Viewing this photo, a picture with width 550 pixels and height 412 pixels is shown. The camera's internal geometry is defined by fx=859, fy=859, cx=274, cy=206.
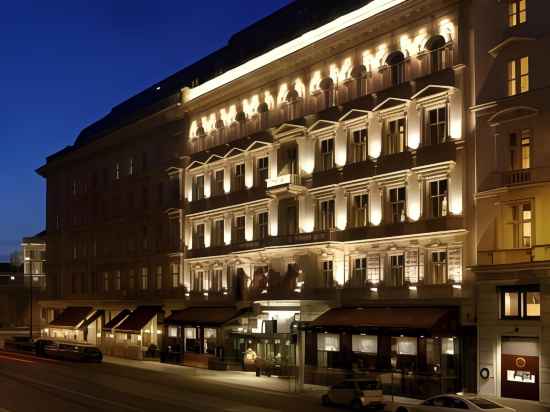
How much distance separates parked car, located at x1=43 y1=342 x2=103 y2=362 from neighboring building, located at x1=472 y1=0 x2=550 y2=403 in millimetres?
34900

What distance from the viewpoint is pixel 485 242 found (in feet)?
136

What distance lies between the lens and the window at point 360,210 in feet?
164

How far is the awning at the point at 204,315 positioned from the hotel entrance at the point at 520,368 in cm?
2417

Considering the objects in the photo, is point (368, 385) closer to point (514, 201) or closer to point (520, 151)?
point (514, 201)

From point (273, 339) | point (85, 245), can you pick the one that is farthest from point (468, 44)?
point (85, 245)

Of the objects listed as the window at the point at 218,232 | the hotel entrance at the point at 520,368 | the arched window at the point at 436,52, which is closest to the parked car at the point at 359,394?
the hotel entrance at the point at 520,368

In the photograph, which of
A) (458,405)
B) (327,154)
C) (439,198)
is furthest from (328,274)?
(458,405)

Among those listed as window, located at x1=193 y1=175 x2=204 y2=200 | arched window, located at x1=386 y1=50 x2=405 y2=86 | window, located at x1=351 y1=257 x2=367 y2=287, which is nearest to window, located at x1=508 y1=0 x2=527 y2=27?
arched window, located at x1=386 y1=50 x2=405 y2=86

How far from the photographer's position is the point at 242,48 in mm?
67438

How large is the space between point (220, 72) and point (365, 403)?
37.6m

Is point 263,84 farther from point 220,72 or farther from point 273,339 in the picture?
point 273,339

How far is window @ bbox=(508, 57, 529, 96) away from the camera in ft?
133

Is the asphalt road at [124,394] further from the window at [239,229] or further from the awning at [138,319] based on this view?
the awning at [138,319]

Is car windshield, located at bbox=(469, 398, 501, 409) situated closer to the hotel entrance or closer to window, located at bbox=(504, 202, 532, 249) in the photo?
the hotel entrance
